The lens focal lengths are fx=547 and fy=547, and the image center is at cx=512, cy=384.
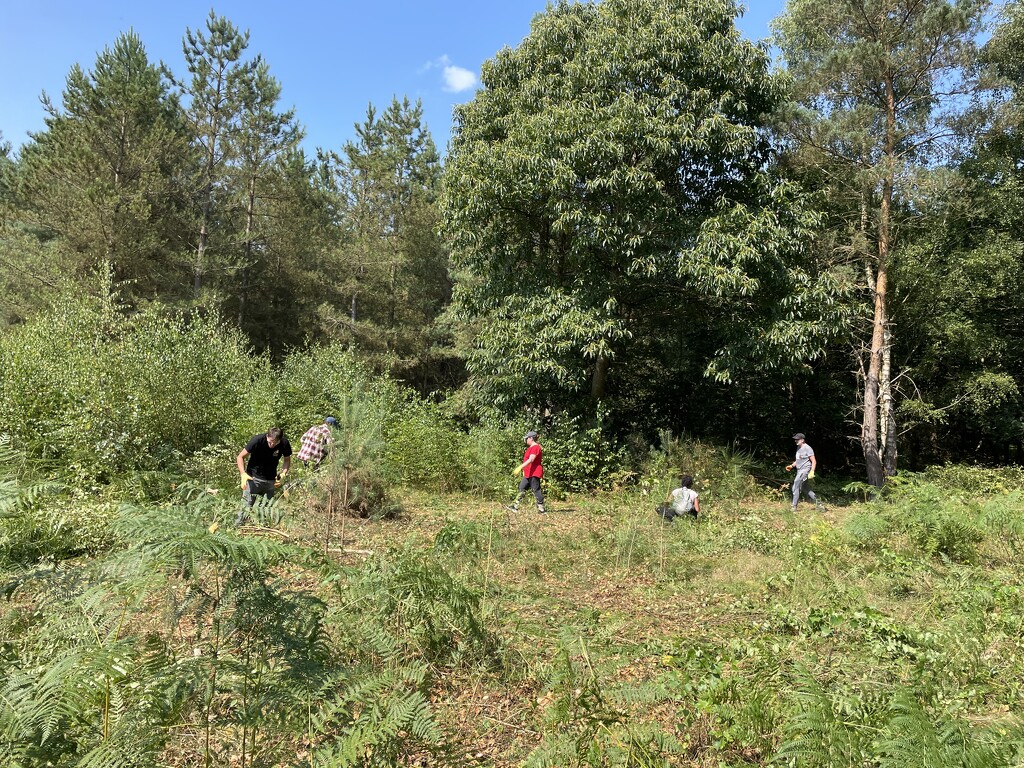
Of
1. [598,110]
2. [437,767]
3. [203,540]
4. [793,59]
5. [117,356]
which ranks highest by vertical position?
[793,59]

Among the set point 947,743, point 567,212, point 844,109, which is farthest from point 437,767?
point 844,109

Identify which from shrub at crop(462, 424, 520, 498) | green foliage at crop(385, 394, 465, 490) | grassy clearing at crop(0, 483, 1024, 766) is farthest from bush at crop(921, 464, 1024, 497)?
green foliage at crop(385, 394, 465, 490)

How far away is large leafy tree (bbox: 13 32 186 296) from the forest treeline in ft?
0.26

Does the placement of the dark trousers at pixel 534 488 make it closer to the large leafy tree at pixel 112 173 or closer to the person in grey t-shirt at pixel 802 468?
the person in grey t-shirt at pixel 802 468

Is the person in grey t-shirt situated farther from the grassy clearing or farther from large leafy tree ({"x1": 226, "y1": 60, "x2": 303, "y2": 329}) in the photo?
large leafy tree ({"x1": 226, "y1": 60, "x2": 303, "y2": 329})

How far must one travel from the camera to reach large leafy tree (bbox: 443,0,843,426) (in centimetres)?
1029

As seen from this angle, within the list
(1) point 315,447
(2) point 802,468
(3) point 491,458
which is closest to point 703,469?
(2) point 802,468

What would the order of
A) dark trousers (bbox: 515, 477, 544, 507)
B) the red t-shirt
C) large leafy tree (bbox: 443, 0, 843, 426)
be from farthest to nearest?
1. large leafy tree (bbox: 443, 0, 843, 426)
2. the red t-shirt
3. dark trousers (bbox: 515, 477, 544, 507)

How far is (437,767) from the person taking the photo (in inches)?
116

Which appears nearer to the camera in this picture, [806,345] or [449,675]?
[449,675]

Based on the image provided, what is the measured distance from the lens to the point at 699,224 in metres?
10.7

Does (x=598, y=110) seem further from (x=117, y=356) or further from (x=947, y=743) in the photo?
(x=947, y=743)

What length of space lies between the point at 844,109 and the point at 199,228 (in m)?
20.4

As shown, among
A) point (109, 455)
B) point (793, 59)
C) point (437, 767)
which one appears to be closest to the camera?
point (437, 767)
